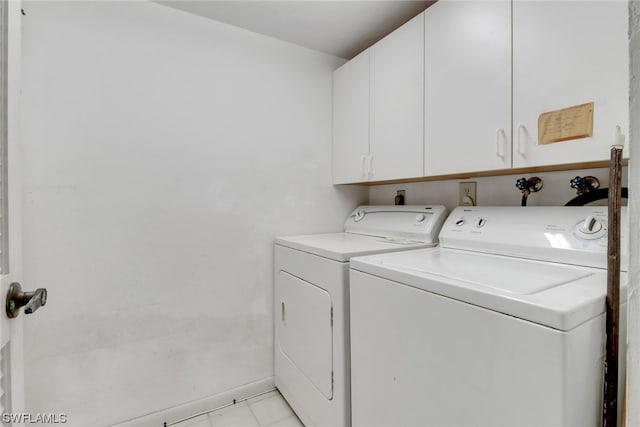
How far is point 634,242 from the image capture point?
1.19 ft

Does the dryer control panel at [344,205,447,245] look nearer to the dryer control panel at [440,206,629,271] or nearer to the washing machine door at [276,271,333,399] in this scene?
the dryer control panel at [440,206,629,271]

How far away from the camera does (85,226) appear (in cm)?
150

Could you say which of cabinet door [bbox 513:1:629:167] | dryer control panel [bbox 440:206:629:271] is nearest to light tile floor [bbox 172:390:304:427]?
dryer control panel [bbox 440:206:629:271]

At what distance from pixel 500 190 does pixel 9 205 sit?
1902 mm

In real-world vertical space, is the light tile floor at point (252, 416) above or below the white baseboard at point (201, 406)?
below

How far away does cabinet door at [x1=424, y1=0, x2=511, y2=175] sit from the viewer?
121 cm

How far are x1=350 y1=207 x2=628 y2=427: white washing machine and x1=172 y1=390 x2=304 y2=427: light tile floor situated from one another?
650 millimetres

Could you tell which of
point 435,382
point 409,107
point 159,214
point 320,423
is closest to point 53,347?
point 159,214

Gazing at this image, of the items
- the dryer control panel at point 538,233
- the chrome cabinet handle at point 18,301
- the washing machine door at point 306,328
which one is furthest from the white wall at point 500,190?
the chrome cabinet handle at point 18,301

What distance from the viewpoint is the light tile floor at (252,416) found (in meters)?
1.69

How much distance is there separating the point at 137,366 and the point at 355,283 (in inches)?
51.1

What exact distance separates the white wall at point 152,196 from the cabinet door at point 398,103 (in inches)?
20.6

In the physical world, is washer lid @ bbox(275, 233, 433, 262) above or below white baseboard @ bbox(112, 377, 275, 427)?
above

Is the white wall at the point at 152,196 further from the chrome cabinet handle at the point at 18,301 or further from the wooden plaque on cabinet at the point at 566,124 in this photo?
→ the wooden plaque on cabinet at the point at 566,124
